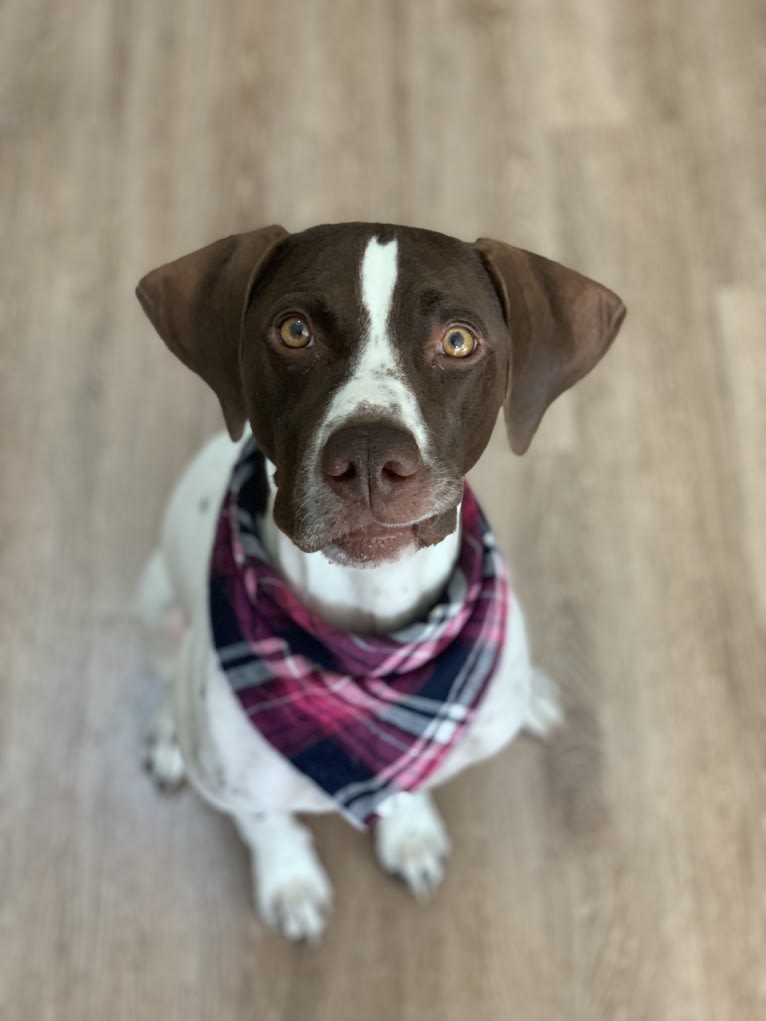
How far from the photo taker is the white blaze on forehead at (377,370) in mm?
1413

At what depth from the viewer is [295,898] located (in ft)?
7.64

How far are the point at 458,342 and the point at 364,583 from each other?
1.40 ft

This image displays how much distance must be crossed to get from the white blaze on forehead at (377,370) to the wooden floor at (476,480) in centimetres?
136

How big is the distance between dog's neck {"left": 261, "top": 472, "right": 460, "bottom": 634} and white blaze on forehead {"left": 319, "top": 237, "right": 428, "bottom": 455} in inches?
11.4

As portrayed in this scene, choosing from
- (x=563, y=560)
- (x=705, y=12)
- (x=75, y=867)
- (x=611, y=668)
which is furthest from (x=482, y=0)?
(x=75, y=867)

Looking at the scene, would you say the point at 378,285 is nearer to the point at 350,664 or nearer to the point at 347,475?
the point at 347,475

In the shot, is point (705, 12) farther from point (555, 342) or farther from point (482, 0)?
point (555, 342)

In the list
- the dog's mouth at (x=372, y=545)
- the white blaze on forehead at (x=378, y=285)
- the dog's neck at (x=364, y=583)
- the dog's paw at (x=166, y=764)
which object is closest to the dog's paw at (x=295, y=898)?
the dog's paw at (x=166, y=764)

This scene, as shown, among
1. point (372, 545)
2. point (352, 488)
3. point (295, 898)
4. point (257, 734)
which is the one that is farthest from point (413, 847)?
point (352, 488)

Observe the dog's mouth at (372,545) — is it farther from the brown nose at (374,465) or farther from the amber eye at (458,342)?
the amber eye at (458,342)

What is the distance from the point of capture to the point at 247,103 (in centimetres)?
341

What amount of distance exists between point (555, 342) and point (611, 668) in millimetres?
1229

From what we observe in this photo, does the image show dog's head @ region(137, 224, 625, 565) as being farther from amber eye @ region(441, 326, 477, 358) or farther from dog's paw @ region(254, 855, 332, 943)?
dog's paw @ region(254, 855, 332, 943)

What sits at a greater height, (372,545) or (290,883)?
(372,545)
